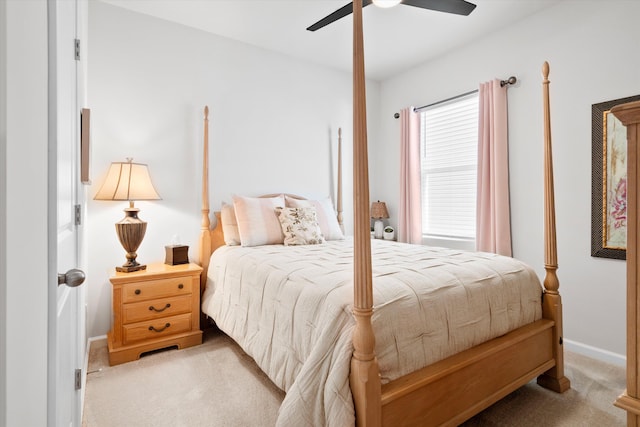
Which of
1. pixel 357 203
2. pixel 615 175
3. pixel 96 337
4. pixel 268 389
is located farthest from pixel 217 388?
pixel 615 175

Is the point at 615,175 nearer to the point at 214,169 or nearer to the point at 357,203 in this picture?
the point at 357,203

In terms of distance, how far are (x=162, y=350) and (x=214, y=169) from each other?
1.61 m

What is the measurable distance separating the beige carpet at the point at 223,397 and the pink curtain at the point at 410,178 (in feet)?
6.18

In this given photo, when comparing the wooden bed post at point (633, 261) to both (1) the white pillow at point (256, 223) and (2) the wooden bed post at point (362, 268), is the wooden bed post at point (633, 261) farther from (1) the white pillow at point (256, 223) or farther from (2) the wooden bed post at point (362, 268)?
(1) the white pillow at point (256, 223)

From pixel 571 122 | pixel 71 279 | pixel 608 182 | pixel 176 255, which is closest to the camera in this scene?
pixel 71 279

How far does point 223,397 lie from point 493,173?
285 cm

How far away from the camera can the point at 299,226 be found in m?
3.01

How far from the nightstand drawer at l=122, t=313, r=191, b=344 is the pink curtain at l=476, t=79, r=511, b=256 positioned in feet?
8.89

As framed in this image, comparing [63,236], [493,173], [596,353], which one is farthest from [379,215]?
[63,236]

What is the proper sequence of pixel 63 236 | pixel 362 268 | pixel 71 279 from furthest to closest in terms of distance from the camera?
pixel 362 268 < pixel 63 236 < pixel 71 279

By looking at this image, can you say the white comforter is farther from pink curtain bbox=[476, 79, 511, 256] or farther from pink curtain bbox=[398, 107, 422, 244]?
pink curtain bbox=[398, 107, 422, 244]

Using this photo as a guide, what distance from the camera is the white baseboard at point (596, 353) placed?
7.89 ft

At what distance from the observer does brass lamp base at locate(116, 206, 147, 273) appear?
8.15ft

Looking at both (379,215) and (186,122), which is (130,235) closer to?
(186,122)
